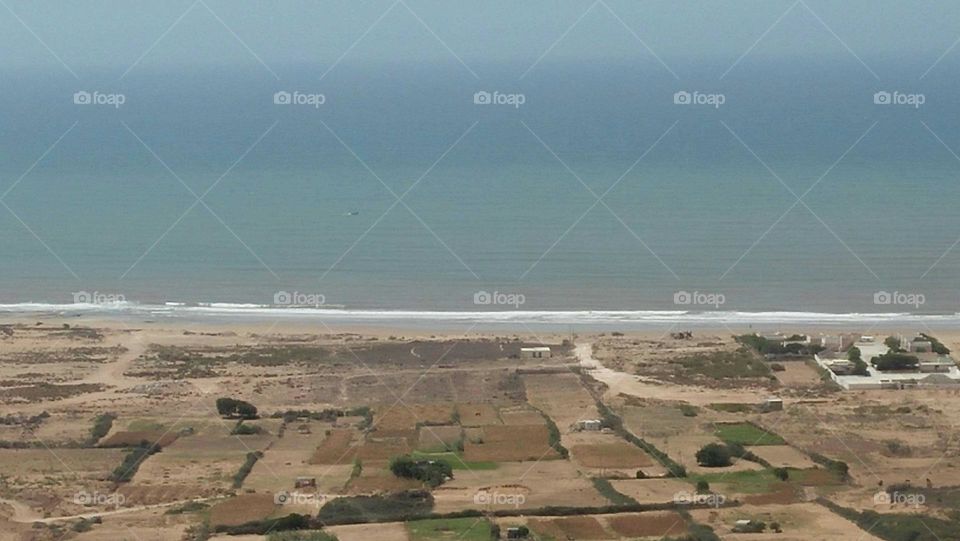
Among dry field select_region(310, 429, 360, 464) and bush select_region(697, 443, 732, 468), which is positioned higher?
dry field select_region(310, 429, 360, 464)

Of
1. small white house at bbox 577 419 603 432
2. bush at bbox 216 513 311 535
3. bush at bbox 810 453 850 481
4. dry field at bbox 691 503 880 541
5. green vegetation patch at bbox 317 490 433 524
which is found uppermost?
small white house at bbox 577 419 603 432

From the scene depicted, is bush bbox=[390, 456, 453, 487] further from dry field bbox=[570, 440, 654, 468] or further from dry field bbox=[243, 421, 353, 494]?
dry field bbox=[570, 440, 654, 468]

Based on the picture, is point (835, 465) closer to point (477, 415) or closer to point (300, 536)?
point (477, 415)

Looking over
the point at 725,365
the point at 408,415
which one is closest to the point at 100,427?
the point at 408,415

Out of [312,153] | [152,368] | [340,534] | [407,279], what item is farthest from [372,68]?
[340,534]

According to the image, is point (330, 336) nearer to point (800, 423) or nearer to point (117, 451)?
point (117, 451)

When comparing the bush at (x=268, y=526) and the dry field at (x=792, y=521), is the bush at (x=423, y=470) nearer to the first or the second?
the bush at (x=268, y=526)

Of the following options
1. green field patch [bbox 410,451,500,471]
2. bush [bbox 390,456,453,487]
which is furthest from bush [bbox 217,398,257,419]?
bush [bbox 390,456,453,487]
